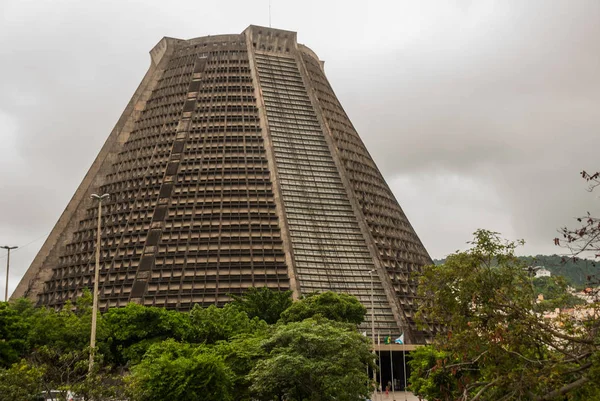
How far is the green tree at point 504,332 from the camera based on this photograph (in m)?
17.8

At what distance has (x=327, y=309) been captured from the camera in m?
70.8

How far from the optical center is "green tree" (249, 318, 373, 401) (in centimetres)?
3975

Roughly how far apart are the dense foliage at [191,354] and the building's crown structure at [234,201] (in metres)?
12.8

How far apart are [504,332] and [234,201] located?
2977 inches

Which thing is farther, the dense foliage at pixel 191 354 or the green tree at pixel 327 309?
the green tree at pixel 327 309

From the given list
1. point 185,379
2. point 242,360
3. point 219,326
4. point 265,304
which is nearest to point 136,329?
point 219,326

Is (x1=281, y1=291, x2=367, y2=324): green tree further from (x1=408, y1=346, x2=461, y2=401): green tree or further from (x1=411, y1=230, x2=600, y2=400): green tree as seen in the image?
(x1=411, y1=230, x2=600, y2=400): green tree

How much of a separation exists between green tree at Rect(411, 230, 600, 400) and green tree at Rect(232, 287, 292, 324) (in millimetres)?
53594

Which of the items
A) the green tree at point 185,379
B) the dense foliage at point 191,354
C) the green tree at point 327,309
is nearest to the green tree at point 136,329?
the dense foliage at point 191,354

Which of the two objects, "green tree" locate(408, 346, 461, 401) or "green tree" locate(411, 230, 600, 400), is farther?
"green tree" locate(408, 346, 461, 401)

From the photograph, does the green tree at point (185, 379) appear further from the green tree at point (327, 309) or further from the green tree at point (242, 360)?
the green tree at point (327, 309)

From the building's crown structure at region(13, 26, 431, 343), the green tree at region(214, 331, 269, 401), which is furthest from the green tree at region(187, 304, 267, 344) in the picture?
the building's crown structure at region(13, 26, 431, 343)

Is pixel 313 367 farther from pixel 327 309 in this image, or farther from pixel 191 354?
pixel 327 309

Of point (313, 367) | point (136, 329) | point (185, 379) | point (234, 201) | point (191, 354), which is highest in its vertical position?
point (234, 201)
